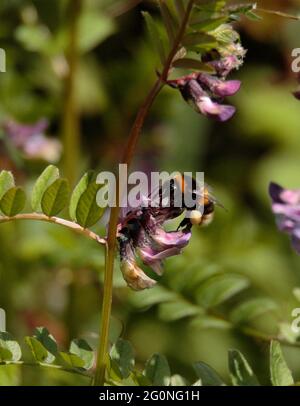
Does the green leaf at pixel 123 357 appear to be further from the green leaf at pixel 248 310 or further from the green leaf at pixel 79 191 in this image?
the green leaf at pixel 248 310

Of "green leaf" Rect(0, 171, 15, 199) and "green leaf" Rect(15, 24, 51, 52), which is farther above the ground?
"green leaf" Rect(0, 171, 15, 199)

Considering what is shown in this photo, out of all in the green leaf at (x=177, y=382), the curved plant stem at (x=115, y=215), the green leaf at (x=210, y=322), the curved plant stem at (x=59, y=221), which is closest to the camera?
the curved plant stem at (x=115, y=215)

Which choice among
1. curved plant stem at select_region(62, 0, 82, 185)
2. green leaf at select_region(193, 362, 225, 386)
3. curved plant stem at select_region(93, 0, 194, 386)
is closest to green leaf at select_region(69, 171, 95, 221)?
curved plant stem at select_region(93, 0, 194, 386)

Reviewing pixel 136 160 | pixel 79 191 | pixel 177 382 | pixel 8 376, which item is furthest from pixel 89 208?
pixel 136 160

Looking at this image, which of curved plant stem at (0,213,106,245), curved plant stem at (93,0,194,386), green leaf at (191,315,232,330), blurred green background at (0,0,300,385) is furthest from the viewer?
blurred green background at (0,0,300,385)

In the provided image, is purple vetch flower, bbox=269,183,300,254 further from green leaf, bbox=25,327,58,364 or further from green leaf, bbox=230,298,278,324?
green leaf, bbox=25,327,58,364

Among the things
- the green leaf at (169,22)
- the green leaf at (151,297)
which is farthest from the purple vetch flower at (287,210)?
the green leaf at (169,22)

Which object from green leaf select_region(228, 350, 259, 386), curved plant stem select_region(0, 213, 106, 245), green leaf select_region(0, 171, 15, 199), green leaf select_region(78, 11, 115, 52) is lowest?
green leaf select_region(228, 350, 259, 386)
